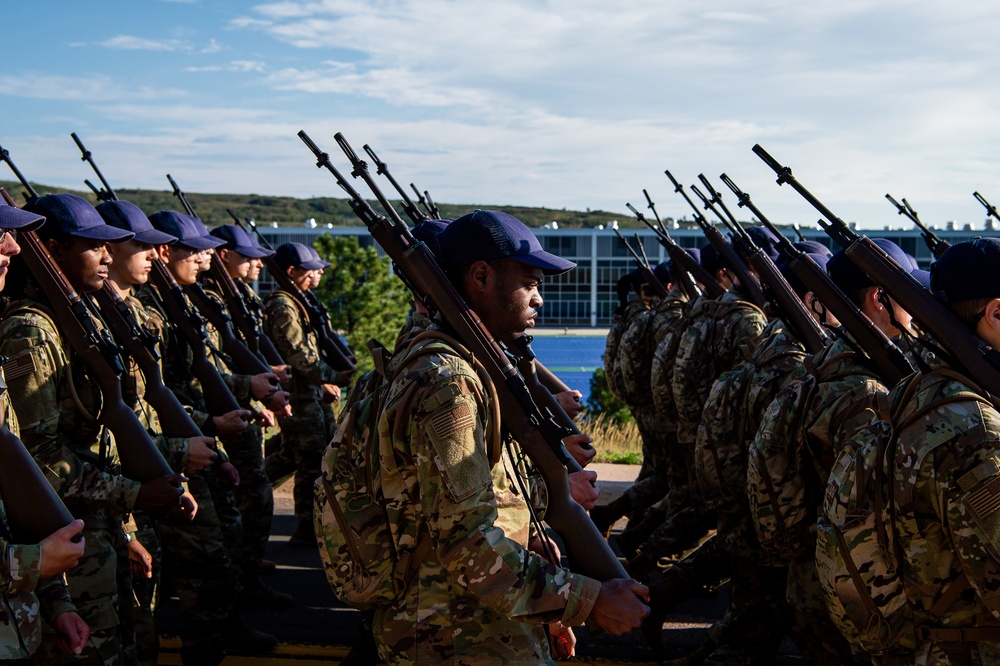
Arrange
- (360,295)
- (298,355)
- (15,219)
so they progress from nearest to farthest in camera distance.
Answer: (15,219)
(298,355)
(360,295)

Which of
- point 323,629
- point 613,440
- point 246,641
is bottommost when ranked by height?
point 613,440

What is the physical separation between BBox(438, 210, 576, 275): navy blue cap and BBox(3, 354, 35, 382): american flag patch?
205cm

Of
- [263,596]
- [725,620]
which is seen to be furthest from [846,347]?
[263,596]

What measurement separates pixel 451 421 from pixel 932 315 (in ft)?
5.20

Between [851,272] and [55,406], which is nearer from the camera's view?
[55,406]

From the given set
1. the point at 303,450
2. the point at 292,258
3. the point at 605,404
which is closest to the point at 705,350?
the point at 303,450

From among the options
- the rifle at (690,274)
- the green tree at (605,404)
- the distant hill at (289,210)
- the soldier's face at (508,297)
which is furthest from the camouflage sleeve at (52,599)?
the distant hill at (289,210)

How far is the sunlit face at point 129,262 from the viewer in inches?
217

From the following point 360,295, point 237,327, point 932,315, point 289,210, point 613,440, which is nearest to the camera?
point 932,315

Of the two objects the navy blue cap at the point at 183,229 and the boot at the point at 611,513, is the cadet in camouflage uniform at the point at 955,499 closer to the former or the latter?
the navy blue cap at the point at 183,229

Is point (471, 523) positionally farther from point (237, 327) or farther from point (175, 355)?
point (237, 327)

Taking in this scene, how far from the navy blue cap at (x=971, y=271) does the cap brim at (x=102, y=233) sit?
357 cm

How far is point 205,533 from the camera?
5.72 meters

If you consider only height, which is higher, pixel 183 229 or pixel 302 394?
pixel 183 229
